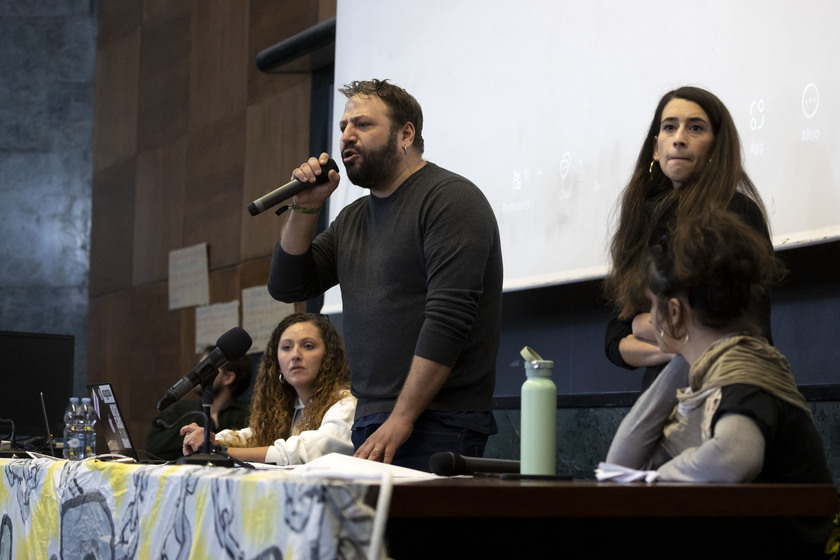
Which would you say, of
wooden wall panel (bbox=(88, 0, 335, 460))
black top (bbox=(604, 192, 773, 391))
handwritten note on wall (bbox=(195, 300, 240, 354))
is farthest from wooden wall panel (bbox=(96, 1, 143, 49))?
black top (bbox=(604, 192, 773, 391))

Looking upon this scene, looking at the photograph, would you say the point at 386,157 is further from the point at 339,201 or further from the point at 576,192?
the point at 339,201

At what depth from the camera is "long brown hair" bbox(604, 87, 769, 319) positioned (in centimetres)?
181

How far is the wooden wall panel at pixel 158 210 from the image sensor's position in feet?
18.1

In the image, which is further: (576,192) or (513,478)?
(576,192)

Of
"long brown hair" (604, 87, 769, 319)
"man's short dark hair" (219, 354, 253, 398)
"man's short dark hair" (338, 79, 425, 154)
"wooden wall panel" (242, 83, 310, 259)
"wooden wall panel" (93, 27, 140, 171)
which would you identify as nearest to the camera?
"long brown hair" (604, 87, 769, 319)

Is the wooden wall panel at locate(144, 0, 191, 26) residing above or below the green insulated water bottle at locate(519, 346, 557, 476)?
above

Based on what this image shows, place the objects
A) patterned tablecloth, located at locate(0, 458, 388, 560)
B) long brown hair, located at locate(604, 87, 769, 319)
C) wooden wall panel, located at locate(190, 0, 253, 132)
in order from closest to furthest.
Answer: patterned tablecloth, located at locate(0, 458, 388, 560) < long brown hair, located at locate(604, 87, 769, 319) < wooden wall panel, located at locate(190, 0, 253, 132)

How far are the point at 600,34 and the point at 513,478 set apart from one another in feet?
6.23

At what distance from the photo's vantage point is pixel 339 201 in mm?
3838

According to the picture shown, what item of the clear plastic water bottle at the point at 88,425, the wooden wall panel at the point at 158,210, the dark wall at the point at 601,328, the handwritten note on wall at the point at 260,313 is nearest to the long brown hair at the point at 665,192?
the dark wall at the point at 601,328

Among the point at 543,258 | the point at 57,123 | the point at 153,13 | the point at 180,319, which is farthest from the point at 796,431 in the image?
the point at 57,123

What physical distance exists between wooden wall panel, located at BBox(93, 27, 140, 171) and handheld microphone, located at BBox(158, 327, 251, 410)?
4.52 m

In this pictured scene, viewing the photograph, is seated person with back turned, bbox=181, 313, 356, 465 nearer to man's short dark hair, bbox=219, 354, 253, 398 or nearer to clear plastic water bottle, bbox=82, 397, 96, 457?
clear plastic water bottle, bbox=82, 397, 96, 457

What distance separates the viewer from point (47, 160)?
7.01 meters
